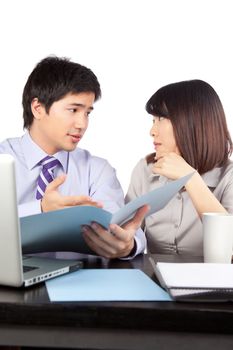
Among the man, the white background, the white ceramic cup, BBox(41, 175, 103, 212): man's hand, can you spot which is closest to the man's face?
the man

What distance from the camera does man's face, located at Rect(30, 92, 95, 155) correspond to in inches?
71.1

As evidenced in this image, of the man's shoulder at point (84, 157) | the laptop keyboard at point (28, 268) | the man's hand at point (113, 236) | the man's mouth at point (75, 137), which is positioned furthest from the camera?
the man's shoulder at point (84, 157)

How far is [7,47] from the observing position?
2.82 meters

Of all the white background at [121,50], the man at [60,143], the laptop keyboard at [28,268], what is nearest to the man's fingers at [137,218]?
the laptop keyboard at [28,268]

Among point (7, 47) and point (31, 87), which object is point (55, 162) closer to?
point (31, 87)

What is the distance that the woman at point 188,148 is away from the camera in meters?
A: 1.71

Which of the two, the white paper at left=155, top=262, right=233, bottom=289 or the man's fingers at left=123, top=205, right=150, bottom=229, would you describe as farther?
the man's fingers at left=123, top=205, right=150, bottom=229

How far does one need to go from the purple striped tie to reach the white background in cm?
98

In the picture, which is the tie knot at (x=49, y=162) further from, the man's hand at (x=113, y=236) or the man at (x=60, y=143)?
the man's hand at (x=113, y=236)

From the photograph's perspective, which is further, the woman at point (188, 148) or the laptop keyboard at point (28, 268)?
the woman at point (188, 148)

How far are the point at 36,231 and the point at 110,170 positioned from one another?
2.96 ft

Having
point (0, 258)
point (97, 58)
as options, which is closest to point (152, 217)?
point (0, 258)

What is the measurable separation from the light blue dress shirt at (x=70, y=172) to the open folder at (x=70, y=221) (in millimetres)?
607

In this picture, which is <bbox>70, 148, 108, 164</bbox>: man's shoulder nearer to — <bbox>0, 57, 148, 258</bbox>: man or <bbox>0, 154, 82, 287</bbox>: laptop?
<bbox>0, 57, 148, 258</bbox>: man
